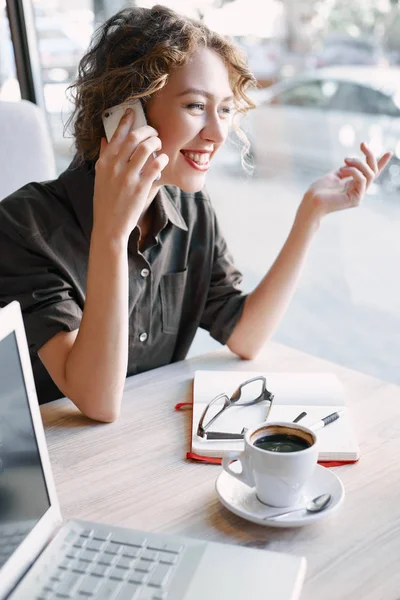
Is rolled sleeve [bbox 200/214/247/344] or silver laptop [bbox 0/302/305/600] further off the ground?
silver laptop [bbox 0/302/305/600]

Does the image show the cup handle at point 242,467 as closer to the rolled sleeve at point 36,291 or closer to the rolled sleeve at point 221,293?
the rolled sleeve at point 36,291

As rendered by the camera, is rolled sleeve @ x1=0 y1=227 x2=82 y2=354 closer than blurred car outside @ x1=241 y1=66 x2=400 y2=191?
Yes

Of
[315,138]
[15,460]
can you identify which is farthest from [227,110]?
[315,138]

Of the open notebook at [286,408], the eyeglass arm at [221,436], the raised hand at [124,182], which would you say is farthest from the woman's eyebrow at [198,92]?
the eyeglass arm at [221,436]

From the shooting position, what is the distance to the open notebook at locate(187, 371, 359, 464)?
951 millimetres

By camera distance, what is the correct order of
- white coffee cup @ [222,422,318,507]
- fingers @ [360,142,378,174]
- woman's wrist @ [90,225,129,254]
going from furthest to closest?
fingers @ [360,142,378,174] → woman's wrist @ [90,225,129,254] → white coffee cup @ [222,422,318,507]

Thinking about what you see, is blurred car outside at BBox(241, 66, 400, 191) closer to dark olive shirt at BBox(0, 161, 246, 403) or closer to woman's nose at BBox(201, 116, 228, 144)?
dark olive shirt at BBox(0, 161, 246, 403)

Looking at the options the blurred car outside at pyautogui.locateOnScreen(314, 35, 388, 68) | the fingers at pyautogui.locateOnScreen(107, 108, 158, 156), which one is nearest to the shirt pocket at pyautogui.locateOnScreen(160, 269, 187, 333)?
the fingers at pyautogui.locateOnScreen(107, 108, 158, 156)

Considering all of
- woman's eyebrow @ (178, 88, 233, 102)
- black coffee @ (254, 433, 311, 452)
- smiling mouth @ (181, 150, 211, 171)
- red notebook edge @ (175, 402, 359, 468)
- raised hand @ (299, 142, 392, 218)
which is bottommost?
red notebook edge @ (175, 402, 359, 468)

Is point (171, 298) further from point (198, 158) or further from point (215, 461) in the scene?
point (215, 461)

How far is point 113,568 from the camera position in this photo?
2.33 ft

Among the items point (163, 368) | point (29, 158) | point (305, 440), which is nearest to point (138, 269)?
point (163, 368)

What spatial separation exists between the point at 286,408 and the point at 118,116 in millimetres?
534

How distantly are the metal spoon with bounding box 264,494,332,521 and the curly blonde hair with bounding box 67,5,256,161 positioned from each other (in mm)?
662
